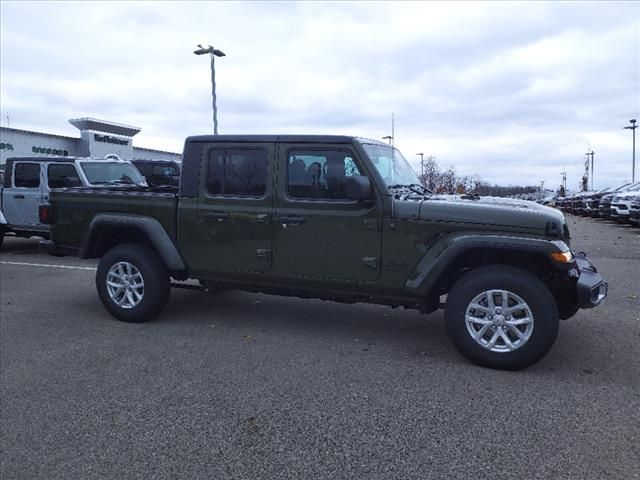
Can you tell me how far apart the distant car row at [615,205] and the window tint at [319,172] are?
13.7m

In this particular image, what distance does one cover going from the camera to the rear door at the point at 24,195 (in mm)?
10805

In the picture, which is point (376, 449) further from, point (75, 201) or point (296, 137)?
point (75, 201)

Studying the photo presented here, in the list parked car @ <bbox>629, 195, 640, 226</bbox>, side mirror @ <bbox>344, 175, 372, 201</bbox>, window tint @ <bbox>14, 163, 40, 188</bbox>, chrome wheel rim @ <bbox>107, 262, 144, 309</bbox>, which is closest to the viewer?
side mirror @ <bbox>344, 175, 372, 201</bbox>

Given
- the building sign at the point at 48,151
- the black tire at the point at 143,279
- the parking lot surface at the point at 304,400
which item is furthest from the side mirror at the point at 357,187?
the building sign at the point at 48,151

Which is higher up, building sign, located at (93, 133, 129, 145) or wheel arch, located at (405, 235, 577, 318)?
building sign, located at (93, 133, 129, 145)

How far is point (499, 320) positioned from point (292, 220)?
1998 mm

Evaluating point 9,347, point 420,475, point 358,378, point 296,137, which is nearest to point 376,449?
point 420,475

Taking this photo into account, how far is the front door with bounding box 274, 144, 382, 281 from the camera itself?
472 centimetres

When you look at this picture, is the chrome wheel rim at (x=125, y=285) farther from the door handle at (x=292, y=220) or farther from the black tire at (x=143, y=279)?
the door handle at (x=292, y=220)

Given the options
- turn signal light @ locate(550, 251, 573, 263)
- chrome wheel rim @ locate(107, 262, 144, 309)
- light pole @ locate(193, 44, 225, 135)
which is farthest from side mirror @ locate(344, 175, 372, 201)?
light pole @ locate(193, 44, 225, 135)

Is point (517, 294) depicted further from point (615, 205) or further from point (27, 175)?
point (615, 205)

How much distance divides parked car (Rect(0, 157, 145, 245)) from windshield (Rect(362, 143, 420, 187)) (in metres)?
6.83

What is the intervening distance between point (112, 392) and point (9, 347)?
1742 millimetres

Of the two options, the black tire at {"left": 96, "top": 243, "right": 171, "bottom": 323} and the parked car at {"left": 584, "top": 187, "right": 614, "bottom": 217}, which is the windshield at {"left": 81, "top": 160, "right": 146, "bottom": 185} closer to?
the black tire at {"left": 96, "top": 243, "right": 171, "bottom": 323}
